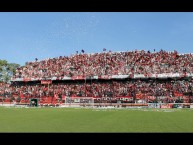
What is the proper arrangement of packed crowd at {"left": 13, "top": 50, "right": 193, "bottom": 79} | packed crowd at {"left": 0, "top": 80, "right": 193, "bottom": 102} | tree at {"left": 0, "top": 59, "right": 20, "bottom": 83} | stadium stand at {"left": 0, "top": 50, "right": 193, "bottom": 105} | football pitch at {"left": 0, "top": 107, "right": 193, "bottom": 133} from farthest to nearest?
1. tree at {"left": 0, "top": 59, "right": 20, "bottom": 83}
2. packed crowd at {"left": 13, "top": 50, "right": 193, "bottom": 79}
3. stadium stand at {"left": 0, "top": 50, "right": 193, "bottom": 105}
4. packed crowd at {"left": 0, "top": 80, "right": 193, "bottom": 102}
5. football pitch at {"left": 0, "top": 107, "right": 193, "bottom": 133}

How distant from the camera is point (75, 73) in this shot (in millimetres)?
60219

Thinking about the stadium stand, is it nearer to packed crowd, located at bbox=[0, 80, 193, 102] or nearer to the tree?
packed crowd, located at bbox=[0, 80, 193, 102]

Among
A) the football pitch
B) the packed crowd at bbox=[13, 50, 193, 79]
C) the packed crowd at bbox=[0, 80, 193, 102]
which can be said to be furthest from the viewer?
the packed crowd at bbox=[13, 50, 193, 79]

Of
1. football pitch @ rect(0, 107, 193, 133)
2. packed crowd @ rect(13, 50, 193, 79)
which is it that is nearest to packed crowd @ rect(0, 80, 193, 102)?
packed crowd @ rect(13, 50, 193, 79)

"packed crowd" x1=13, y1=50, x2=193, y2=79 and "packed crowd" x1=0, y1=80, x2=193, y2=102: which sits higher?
"packed crowd" x1=13, y1=50, x2=193, y2=79

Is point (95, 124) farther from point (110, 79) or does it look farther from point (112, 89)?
point (110, 79)

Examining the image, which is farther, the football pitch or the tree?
the tree

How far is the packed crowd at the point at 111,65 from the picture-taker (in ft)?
177

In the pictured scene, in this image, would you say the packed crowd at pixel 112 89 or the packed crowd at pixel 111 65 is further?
the packed crowd at pixel 111 65

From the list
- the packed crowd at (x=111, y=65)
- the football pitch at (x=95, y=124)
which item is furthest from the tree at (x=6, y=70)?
the football pitch at (x=95, y=124)

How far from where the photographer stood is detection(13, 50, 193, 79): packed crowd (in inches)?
2126

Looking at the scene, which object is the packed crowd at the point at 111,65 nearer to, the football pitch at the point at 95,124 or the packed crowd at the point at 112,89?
the packed crowd at the point at 112,89
